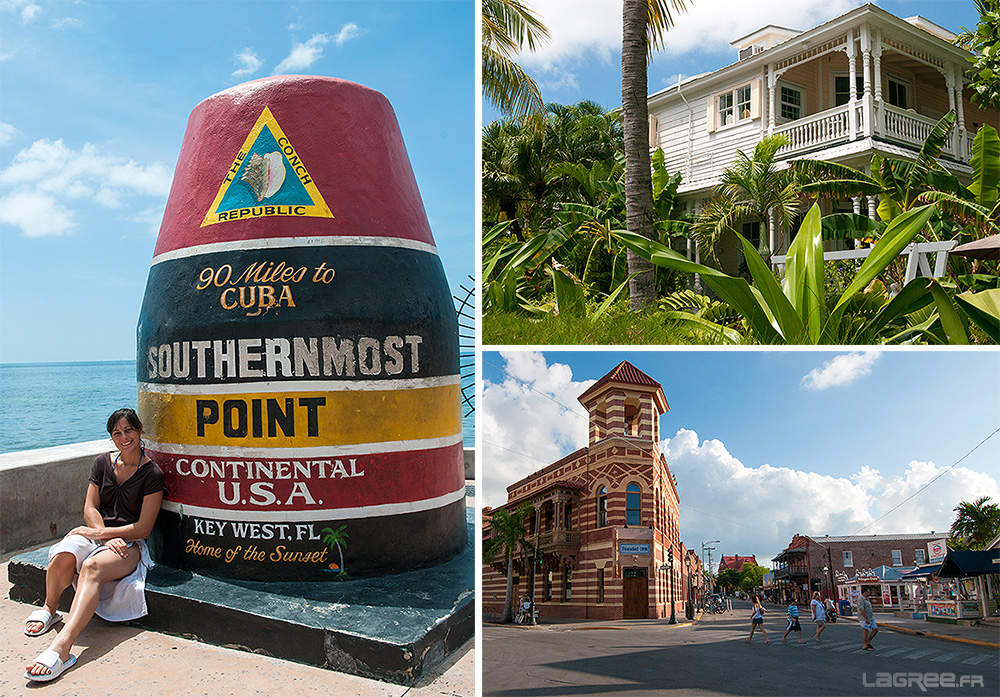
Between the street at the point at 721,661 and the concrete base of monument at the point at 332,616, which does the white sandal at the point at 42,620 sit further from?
the street at the point at 721,661

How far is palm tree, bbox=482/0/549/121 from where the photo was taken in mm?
10305

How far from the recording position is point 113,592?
4336mm

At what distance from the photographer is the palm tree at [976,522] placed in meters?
2.70

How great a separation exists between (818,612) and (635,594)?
2.41 ft

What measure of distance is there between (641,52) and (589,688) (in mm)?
4445

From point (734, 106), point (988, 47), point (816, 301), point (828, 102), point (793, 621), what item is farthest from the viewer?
point (734, 106)

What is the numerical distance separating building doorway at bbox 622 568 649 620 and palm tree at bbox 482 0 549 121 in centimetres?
882

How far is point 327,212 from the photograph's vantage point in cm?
475

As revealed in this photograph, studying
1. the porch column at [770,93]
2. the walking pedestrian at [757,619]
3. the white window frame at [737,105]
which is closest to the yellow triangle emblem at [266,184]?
the walking pedestrian at [757,619]

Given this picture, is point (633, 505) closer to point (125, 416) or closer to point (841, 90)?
point (125, 416)

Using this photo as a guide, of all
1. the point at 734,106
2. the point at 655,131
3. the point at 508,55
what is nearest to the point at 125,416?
the point at 508,55

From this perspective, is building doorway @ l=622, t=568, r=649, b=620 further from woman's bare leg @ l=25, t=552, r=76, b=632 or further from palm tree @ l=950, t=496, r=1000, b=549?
woman's bare leg @ l=25, t=552, r=76, b=632

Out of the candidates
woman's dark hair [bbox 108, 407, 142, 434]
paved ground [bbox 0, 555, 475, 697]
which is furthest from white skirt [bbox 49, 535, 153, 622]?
woman's dark hair [bbox 108, 407, 142, 434]

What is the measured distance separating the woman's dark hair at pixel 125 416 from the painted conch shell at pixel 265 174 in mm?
1631
